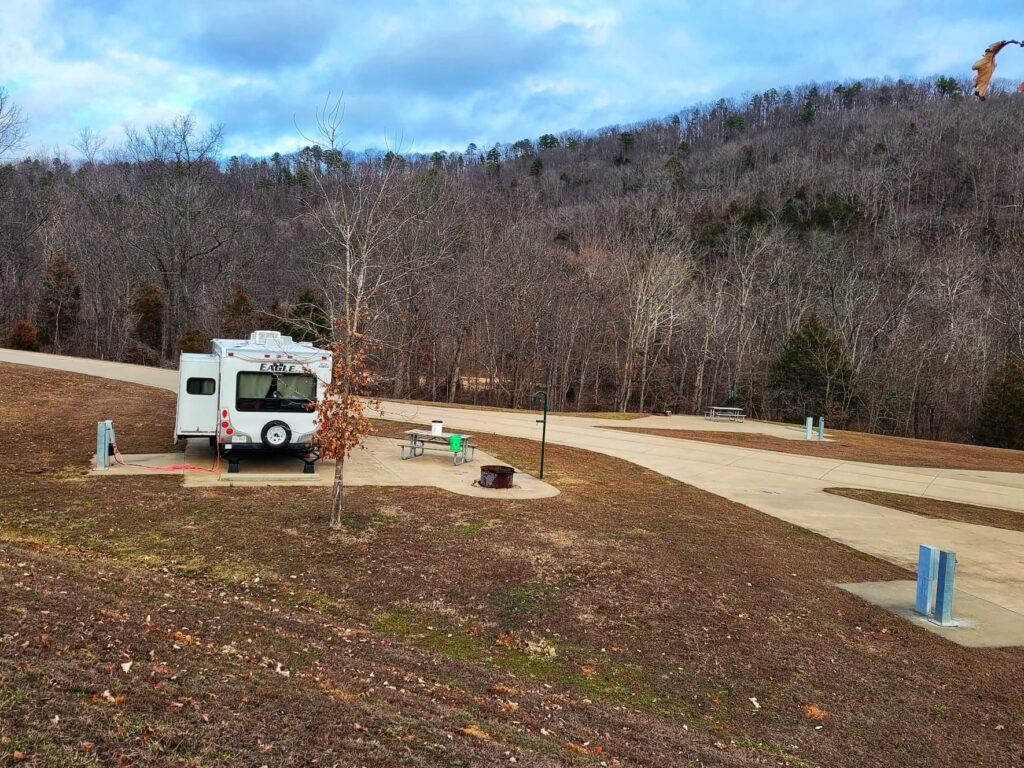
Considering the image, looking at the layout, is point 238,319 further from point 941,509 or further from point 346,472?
point 941,509

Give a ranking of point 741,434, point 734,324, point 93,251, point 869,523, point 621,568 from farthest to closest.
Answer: point 93,251, point 734,324, point 741,434, point 869,523, point 621,568

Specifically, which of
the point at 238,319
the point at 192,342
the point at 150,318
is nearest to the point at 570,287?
the point at 238,319

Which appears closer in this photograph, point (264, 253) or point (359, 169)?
point (359, 169)

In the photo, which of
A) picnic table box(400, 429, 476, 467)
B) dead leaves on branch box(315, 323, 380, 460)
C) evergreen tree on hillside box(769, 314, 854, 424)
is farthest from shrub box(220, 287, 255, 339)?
evergreen tree on hillside box(769, 314, 854, 424)

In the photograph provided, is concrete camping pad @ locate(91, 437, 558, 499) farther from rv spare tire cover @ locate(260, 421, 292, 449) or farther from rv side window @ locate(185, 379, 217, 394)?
rv side window @ locate(185, 379, 217, 394)

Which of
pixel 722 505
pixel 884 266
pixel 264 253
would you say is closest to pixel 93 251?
pixel 264 253

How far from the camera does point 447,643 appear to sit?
6.02 meters

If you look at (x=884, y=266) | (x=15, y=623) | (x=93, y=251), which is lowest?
(x=15, y=623)

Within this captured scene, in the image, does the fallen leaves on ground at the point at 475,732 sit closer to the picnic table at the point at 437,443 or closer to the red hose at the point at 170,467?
the red hose at the point at 170,467

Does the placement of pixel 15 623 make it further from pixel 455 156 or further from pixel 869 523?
pixel 455 156

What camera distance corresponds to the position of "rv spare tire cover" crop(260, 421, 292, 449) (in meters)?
12.3

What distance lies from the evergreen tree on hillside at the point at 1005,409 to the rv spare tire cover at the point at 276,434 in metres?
35.4

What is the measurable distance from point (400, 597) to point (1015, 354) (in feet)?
150

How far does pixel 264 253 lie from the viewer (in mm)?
53625
